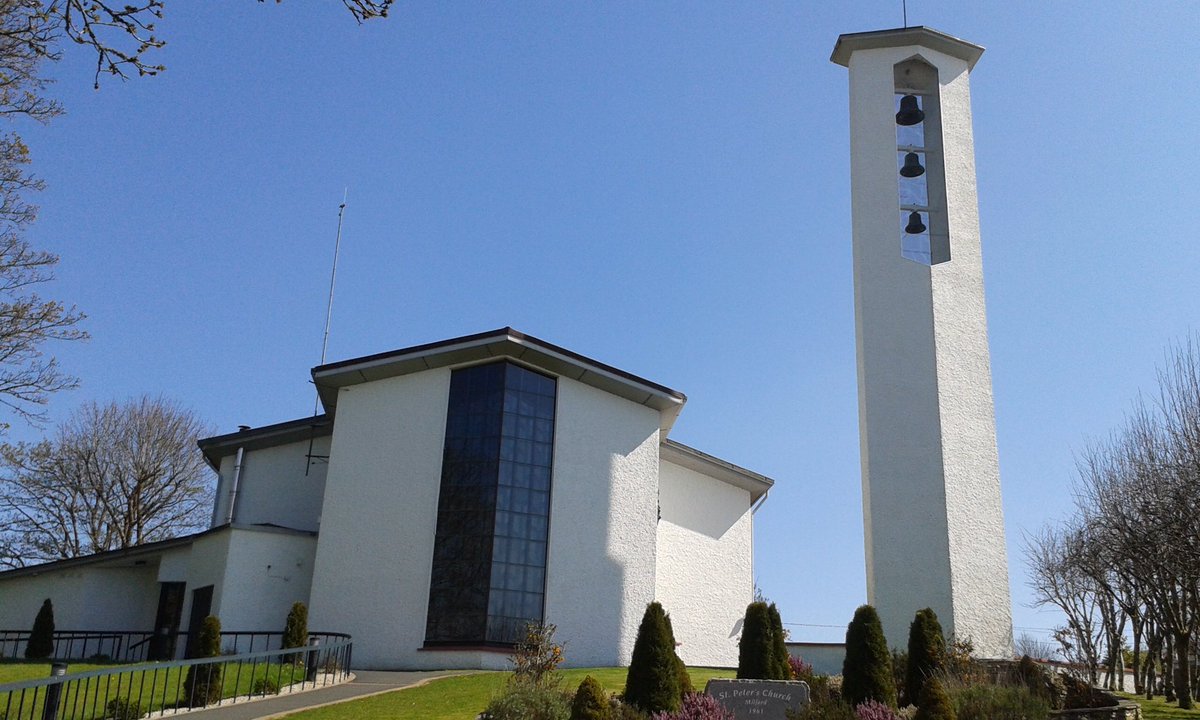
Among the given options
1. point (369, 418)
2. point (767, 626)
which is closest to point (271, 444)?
point (369, 418)

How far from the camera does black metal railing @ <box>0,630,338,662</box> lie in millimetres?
24312

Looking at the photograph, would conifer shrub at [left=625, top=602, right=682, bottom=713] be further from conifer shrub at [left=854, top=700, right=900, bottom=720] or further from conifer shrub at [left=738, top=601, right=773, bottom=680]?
conifer shrub at [left=854, top=700, right=900, bottom=720]

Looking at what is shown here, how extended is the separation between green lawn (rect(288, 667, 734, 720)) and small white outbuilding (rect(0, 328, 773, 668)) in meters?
3.00

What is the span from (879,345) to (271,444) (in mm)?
16655

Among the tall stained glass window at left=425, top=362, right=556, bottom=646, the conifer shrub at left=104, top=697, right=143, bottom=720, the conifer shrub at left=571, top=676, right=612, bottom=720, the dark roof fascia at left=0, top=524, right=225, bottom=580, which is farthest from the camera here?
the dark roof fascia at left=0, top=524, right=225, bottom=580

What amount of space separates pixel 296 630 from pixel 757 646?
9111 millimetres

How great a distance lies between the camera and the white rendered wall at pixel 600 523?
974 inches

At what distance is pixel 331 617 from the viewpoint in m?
24.8

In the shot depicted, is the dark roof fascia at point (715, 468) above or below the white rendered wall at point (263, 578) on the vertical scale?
above

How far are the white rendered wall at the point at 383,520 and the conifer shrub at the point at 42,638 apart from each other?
242 inches

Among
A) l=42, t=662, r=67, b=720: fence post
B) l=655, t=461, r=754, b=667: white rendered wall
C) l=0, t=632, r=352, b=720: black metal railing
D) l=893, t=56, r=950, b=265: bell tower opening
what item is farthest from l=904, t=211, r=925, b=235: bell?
l=42, t=662, r=67, b=720: fence post

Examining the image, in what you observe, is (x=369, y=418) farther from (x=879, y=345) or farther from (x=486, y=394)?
(x=879, y=345)

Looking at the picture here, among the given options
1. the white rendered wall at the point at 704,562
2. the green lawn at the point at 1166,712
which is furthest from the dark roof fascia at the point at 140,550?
the green lawn at the point at 1166,712

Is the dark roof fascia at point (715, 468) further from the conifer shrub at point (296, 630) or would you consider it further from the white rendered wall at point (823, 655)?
the conifer shrub at point (296, 630)
